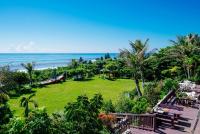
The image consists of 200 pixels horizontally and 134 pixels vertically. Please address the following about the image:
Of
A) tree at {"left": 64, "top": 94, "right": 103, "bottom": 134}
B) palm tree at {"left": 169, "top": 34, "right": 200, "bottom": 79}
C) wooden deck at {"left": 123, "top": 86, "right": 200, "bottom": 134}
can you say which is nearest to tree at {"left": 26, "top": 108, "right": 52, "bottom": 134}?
tree at {"left": 64, "top": 94, "right": 103, "bottom": 134}

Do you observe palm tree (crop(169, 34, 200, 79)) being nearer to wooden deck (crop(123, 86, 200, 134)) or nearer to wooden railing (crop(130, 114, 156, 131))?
wooden deck (crop(123, 86, 200, 134))

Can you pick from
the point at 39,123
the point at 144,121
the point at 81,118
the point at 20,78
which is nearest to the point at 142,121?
the point at 144,121

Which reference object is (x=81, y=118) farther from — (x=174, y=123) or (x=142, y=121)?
(x=174, y=123)

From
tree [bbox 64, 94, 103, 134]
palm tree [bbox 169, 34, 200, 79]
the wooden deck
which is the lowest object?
the wooden deck

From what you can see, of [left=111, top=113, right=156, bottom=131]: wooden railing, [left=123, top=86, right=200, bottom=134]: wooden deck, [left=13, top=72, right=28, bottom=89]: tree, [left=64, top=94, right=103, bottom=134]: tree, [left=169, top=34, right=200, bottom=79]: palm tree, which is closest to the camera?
[left=64, top=94, right=103, bottom=134]: tree

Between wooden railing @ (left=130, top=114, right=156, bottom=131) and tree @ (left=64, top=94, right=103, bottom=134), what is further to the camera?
wooden railing @ (left=130, top=114, right=156, bottom=131)

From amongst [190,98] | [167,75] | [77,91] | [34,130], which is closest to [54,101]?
[77,91]

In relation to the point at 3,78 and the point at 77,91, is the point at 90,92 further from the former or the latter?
the point at 3,78

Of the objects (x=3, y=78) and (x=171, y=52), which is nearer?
(x=3, y=78)
